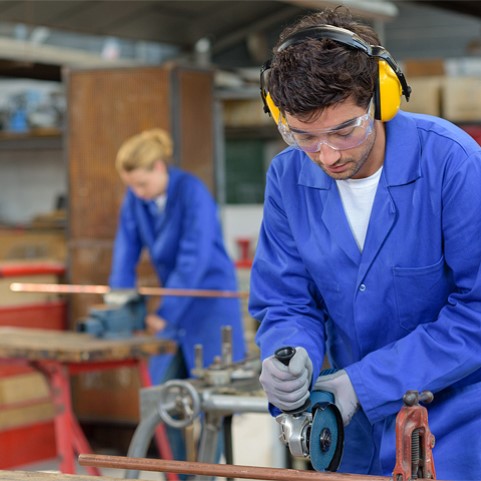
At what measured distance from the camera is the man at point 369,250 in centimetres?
184

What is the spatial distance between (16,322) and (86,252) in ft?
1.79

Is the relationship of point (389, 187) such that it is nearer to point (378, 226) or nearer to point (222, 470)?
point (378, 226)

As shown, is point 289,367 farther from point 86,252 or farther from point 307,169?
point 86,252

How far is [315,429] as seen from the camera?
1.85 metres

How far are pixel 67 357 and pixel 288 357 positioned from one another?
2.08 m

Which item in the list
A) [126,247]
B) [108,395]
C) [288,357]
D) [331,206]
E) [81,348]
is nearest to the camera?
[288,357]

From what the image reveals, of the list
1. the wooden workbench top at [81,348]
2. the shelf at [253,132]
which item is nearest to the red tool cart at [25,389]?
the wooden workbench top at [81,348]

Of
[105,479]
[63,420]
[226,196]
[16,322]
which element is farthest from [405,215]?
[226,196]

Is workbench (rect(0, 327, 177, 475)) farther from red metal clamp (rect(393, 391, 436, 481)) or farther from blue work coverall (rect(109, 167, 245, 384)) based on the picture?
red metal clamp (rect(393, 391, 436, 481))

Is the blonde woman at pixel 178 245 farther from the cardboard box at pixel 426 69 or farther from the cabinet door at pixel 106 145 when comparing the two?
the cardboard box at pixel 426 69

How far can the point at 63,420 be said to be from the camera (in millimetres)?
3996

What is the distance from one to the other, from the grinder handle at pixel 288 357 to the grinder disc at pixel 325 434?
2cm

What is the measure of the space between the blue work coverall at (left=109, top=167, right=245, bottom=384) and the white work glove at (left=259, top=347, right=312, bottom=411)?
7.37 feet

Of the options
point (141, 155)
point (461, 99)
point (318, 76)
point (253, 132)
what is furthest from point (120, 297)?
point (253, 132)
